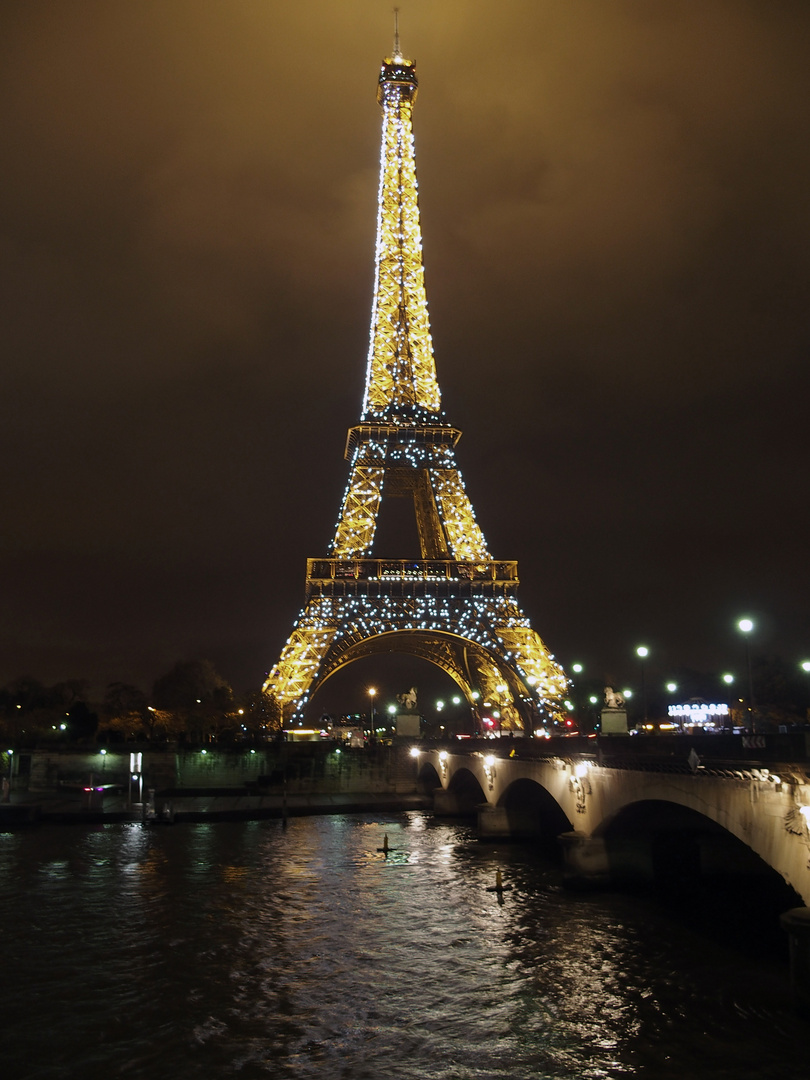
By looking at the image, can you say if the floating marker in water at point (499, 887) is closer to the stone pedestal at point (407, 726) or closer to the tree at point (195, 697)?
the stone pedestal at point (407, 726)

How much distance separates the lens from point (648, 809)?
28656mm

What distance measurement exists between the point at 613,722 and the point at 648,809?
8480mm

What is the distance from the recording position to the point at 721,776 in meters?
20.1

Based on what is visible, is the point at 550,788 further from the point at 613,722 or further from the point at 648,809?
the point at 613,722

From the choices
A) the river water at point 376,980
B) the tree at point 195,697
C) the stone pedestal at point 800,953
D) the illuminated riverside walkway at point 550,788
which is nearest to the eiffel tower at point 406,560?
the illuminated riverside walkway at point 550,788

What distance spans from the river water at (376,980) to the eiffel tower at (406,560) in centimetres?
3591

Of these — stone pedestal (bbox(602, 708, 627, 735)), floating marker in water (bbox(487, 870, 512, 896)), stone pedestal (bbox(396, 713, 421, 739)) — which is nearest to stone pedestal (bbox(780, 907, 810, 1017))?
floating marker in water (bbox(487, 870, 512, 896))

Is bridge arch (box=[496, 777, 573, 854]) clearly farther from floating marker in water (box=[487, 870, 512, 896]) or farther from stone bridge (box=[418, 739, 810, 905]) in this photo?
floating marker in water (box=[487, 870, 512, 896])

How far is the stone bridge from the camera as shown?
1750cm

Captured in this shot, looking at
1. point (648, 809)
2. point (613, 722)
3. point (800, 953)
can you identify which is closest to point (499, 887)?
point (648, 809)

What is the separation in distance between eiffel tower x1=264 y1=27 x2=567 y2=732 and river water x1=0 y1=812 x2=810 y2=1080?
35.9 metres

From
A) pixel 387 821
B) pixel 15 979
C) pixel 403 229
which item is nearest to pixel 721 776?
pixel 15 979

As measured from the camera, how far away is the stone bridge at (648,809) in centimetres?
1750

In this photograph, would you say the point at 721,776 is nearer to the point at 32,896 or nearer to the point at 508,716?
the point at 32,896
